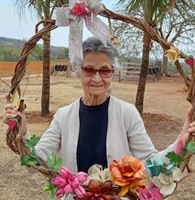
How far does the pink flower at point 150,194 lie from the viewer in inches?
52.2

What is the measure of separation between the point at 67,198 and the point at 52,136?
0.38m

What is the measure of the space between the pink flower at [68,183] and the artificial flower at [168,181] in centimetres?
28

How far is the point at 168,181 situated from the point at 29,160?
1.86 ft

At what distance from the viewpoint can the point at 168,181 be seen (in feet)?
4.38

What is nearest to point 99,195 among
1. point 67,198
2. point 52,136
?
point 67,198

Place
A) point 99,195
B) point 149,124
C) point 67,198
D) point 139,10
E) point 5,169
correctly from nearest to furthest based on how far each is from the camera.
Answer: point 99,195
point 67,198
point 5,169
point 139,10
point 149,124

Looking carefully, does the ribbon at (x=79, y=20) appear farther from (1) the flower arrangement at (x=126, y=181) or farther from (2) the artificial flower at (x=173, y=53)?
(1) the flower arrangement at (x=126, y=181)

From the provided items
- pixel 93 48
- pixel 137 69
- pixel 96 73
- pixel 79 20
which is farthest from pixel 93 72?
pixel 137 69

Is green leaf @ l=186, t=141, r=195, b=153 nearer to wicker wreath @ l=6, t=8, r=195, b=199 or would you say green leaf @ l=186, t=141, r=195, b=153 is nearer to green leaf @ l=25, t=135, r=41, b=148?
wicker wreath @ l=6, t=8, r=195, b=199

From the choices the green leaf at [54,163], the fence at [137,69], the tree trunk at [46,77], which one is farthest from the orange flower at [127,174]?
the fence at [137,69]

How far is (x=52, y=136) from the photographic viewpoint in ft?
6.12

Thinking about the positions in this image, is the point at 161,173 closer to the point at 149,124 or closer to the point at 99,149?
the point at 99,149

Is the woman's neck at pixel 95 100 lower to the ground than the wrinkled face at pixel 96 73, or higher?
lower

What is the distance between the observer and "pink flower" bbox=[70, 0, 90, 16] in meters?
1.55
